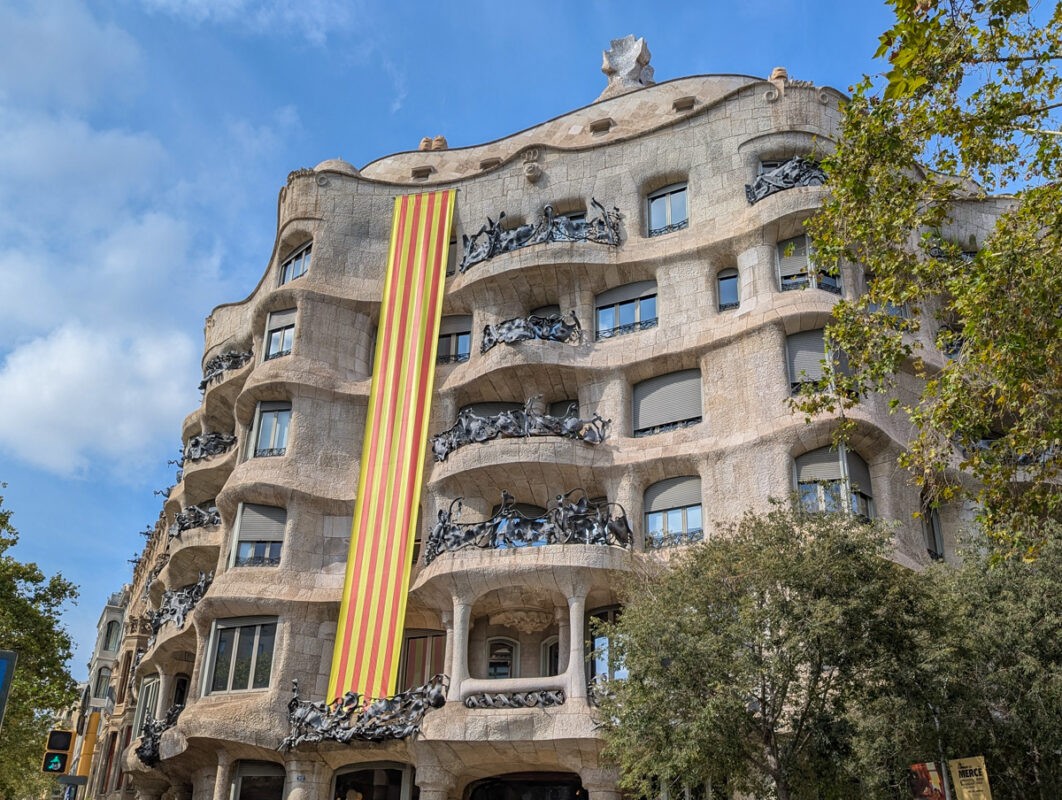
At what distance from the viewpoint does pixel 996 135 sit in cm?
1395

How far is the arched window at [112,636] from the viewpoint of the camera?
73000 mm

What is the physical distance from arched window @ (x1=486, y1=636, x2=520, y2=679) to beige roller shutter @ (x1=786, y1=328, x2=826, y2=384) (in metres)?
9.88

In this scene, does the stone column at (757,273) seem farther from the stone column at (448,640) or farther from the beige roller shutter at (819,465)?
the stone column at (448,640)

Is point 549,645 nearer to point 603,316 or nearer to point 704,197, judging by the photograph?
point 603,316

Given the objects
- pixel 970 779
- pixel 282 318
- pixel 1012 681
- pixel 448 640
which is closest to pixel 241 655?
pixel 448 640

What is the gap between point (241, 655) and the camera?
26.9 m

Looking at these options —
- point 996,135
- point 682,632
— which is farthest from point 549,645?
point 996,135

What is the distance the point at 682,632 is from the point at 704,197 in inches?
560

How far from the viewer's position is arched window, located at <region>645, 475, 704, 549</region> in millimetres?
24828

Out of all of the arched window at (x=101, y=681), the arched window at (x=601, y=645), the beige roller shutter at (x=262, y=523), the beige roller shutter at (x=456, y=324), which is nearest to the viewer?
the arched window at (x=601, y=645)

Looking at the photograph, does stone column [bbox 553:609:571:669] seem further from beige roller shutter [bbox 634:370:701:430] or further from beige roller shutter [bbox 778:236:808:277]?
beige roller shutter [bbox 778:236:808:277]

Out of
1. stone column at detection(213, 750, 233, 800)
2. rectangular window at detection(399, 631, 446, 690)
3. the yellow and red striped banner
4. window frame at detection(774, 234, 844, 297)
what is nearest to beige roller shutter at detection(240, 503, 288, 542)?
the yellow and red striped banner

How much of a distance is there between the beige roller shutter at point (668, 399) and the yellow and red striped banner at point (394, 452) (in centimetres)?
594

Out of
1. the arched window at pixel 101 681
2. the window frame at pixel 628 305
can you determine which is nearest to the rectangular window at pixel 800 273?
the window frame at pixel 628 305
